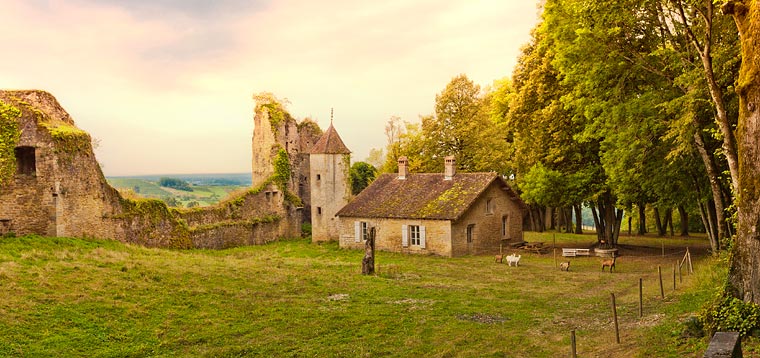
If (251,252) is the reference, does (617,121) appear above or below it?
above

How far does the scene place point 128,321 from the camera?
49.5 ft

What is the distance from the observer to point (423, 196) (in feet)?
116

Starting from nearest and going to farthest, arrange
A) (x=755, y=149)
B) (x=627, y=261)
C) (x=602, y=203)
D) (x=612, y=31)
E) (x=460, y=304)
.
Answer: (x=755, y=149), (x=460, y=304), (x=612, y=31), (x=627, y=261), (x=602, y=203)

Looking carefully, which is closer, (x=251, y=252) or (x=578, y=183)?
(x=578, y=183)

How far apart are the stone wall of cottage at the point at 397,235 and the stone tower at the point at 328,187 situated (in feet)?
10.5

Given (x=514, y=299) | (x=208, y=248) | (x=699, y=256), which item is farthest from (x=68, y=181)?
(x=699, y=256)

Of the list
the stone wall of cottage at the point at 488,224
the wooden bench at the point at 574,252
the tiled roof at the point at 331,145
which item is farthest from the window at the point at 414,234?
the tiled roof at the point at 331,145

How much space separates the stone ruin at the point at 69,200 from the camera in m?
24.8

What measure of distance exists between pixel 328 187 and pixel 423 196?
7.35m

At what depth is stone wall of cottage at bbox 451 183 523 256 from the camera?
33.2m

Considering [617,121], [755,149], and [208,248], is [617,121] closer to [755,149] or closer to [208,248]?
[755,149]

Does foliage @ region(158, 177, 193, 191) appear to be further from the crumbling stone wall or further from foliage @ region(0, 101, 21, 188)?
foliage @ region(0, 101, 21, 188)

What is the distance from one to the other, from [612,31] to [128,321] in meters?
17.8

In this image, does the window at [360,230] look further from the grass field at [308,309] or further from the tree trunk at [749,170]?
the tree trunk at [749,170]
